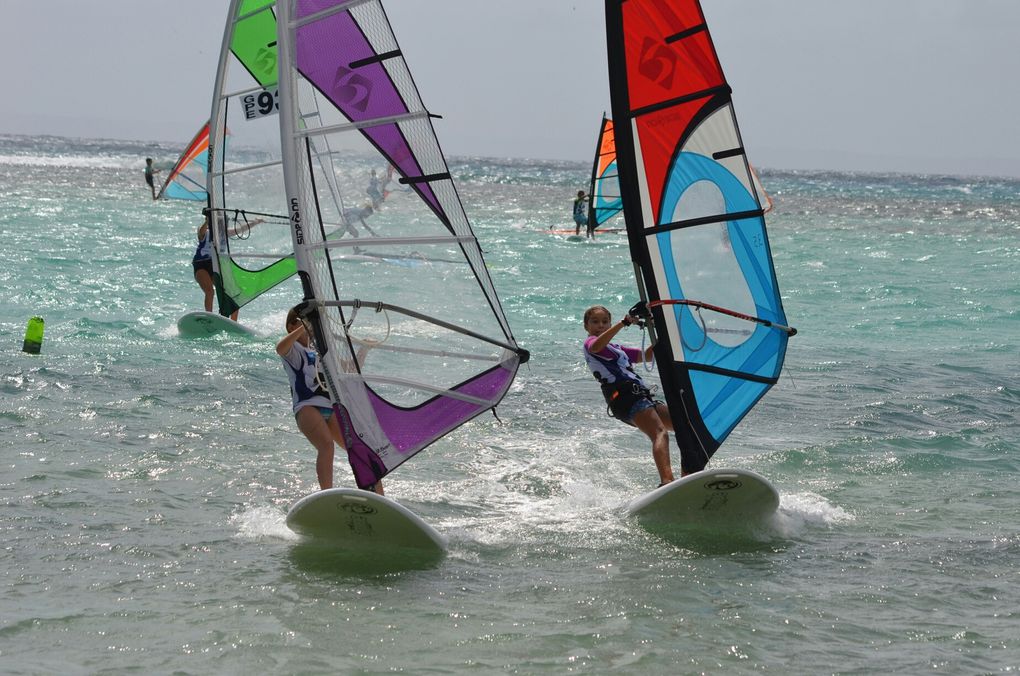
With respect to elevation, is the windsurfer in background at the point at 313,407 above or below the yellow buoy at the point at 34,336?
above

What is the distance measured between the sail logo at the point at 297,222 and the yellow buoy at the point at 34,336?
604 centimetres

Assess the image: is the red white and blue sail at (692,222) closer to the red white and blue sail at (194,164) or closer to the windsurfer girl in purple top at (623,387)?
the windsurfer girl in purple top at (623,387)

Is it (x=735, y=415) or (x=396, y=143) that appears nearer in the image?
(x=396, y=143)

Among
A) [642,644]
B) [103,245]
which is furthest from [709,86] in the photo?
[103,245]

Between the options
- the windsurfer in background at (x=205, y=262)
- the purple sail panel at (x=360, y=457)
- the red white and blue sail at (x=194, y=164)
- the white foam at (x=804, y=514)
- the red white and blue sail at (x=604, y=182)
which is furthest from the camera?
the red white and blue sail at (x=604, y=182)

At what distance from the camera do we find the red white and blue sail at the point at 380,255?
6.00 metres

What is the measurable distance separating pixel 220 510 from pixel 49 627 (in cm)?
187

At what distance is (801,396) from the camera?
10797 millimetres

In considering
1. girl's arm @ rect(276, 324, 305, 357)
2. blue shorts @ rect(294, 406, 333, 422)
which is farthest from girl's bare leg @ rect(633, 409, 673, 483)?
girl's arm @ rect(276, 324, 305, 357)

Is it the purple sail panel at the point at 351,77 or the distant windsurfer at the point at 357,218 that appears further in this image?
the distant windsurfer at the point at 357,218

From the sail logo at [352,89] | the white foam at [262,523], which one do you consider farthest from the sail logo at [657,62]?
the white foam at [262,523]

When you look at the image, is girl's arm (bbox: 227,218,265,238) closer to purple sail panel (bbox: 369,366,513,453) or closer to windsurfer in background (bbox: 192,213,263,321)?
windsurfer in background (bbox: 192,213,263,321)

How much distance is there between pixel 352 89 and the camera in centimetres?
612

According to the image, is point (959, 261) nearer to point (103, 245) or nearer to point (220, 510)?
point (103, 245)
